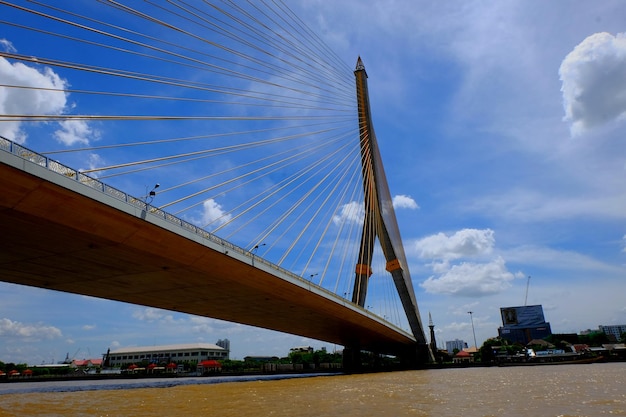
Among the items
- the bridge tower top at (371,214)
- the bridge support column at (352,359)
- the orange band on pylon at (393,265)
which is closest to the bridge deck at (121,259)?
the bridge tower top at (371,214)

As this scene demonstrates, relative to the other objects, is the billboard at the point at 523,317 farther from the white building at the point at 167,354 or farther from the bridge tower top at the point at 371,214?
the bridge tower top at the point at 371,214

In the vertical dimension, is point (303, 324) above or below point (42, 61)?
Result: below

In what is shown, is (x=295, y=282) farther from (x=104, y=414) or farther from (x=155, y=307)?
(x=104, y=414)

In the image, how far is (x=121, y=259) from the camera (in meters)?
21.4

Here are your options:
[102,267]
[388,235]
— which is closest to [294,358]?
[388,235]

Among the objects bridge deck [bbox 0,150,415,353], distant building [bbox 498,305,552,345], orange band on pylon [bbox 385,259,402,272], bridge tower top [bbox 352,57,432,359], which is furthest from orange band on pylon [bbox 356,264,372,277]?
distant building [bbox 498,305,552,345]

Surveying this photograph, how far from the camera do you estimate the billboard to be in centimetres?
12455

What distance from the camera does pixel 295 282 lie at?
29.6m

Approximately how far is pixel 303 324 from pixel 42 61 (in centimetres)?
3633

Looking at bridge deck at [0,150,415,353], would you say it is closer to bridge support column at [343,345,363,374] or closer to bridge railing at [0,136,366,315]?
bridge railing at [0,136,366,315]

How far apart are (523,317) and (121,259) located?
419 ft

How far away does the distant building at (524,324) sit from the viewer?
12331cm

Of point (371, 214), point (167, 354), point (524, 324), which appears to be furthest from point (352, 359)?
point (524, 324)

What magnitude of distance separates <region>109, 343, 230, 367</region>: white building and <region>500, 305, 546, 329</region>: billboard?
78483 millimetres
